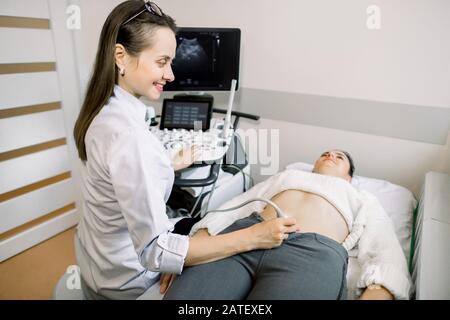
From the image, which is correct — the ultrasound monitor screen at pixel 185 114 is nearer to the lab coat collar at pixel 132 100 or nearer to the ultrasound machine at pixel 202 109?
the ultrasound machine at pixel 202 109

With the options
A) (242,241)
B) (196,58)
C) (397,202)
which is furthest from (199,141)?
(397,202)

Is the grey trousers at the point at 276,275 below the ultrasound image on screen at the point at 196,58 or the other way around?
below

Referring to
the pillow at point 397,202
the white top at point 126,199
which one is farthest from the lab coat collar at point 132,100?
the pillow at point 397,202

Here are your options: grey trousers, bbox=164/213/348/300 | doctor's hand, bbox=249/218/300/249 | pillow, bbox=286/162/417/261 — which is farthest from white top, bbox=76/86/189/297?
pillow, bbox=286/162/417/261

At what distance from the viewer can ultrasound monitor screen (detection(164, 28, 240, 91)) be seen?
66.2 inches

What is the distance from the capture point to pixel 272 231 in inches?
37.7

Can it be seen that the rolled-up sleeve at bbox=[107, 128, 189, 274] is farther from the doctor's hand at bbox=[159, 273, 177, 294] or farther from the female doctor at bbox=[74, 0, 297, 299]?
the doctor's hand at bbox=[159, 273, 177, 294]

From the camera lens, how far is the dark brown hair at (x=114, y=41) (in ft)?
2.84

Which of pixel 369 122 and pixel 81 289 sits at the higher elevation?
pixel 369 122

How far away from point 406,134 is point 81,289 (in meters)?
1.76

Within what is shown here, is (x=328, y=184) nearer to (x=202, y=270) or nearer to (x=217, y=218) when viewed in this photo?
(x=217, y=218)

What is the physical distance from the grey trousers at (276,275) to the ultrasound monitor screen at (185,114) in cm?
88

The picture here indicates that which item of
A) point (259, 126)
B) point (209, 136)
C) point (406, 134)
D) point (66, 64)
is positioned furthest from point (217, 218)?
point (66, 64)

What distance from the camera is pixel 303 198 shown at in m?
1.31
